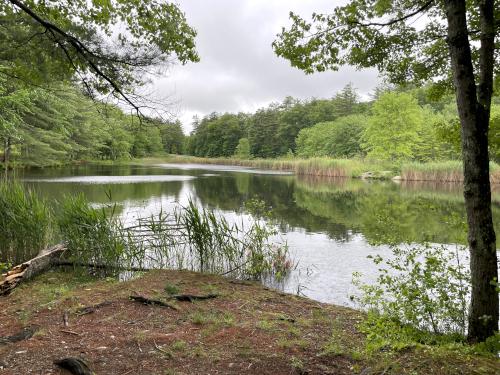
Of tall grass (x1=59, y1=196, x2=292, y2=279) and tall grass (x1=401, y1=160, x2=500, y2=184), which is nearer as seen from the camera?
tall grass (x1=59, y1=196, x2=292, y2=279)

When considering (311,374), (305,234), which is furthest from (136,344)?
(305,234)

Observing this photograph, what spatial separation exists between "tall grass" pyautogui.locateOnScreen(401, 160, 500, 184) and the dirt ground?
28.7 metres

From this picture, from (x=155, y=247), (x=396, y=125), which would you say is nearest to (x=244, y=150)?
(x=396, y=125)

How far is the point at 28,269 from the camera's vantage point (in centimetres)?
650

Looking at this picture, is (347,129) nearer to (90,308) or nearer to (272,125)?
(272,125)

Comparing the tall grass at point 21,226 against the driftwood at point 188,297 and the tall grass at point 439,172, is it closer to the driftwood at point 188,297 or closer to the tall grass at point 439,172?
the driftwood at point 188,297

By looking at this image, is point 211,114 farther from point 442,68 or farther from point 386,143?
point 442,68

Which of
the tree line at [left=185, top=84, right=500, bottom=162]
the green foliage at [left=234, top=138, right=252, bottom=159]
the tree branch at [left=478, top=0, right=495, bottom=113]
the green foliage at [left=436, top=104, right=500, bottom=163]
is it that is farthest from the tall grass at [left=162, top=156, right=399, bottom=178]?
the green foliage at [left=234, top=138, right=252, bottom=159]

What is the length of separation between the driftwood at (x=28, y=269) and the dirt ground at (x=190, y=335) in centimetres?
18

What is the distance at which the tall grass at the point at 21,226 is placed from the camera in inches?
314

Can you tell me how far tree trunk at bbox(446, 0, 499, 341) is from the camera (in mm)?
3402

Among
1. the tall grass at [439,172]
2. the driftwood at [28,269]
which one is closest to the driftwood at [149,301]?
the driftwood at [28,269]

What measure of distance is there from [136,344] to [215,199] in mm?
16264

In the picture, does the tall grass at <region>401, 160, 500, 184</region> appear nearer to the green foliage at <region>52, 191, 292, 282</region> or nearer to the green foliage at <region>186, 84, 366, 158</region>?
the green foliage at <region>52, 191, 292, 282</region>
